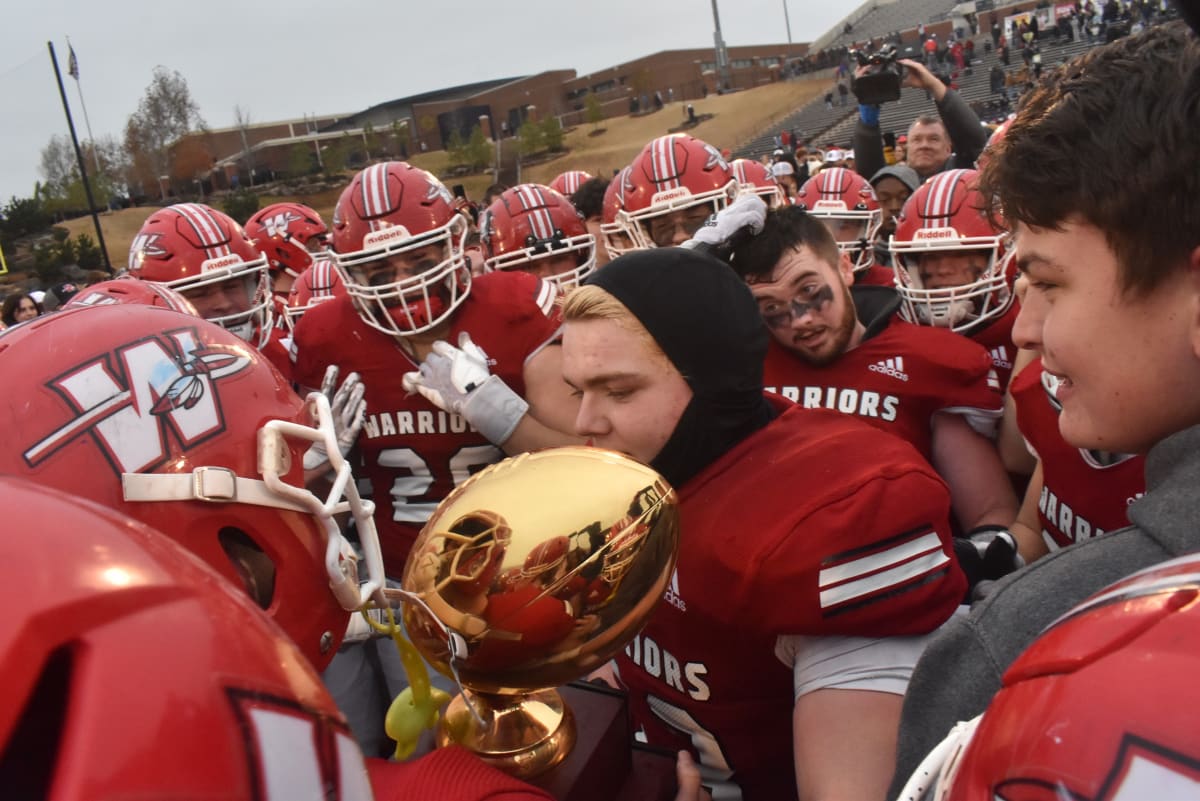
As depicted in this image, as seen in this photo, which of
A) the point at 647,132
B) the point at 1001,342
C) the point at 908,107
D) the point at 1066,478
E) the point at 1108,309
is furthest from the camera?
the point at 647,132

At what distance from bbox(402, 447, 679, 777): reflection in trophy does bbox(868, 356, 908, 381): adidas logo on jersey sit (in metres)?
1.78

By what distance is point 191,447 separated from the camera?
122cm

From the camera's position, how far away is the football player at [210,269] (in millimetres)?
3537

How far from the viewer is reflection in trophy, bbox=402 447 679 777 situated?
1.10 meters

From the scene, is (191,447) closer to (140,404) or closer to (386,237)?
(140,404)

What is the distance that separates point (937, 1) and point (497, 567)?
61507 millimetres

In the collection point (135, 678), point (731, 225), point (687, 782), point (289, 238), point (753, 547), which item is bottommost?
point (687, 782)

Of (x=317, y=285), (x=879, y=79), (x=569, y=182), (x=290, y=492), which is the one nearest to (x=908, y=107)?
(x=569, y=182)

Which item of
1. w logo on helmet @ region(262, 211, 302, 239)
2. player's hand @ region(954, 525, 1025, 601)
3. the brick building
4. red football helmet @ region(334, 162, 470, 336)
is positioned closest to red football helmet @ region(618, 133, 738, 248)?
red football helmet @ region(334, 162, 470, 336)

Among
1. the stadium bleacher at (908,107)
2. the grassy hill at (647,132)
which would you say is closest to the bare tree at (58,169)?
the grassy hill at (647,132)

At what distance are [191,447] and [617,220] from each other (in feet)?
10.2

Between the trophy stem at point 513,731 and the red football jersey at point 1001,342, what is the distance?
8.33 feet

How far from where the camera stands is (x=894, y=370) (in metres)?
2.80

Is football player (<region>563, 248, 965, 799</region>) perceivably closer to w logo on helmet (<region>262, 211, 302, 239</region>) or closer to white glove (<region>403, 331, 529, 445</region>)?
white glove (<region>403, 331, 529, 445</region>)
